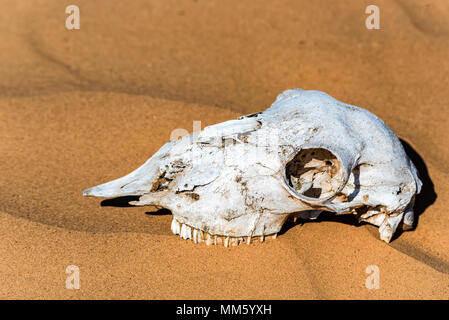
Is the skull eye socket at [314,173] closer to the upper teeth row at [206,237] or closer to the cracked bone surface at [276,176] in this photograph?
the cracked bone surface at [276,176]

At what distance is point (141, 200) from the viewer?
295 centimetres

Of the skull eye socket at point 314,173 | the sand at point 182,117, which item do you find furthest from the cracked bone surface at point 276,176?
the sand at point 182,117

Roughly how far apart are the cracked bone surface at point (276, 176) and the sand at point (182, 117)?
18 centimetres

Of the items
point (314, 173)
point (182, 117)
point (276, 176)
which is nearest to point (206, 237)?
point (276, 176)

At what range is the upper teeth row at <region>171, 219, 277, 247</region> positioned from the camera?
116 inches

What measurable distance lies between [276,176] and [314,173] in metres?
0.30

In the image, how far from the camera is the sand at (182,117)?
287 cm

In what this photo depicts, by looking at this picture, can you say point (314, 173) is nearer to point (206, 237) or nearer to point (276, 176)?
point (276, 176)

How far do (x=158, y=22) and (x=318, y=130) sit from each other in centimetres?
299

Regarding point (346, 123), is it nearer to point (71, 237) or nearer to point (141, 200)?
point (141, 200)

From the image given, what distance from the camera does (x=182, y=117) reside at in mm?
4102

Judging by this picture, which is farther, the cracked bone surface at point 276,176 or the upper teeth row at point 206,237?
the upper teeth row at point 206,237

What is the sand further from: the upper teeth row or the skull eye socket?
the skull eye socket

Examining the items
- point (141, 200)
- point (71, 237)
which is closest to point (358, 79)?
point (141, 200)
